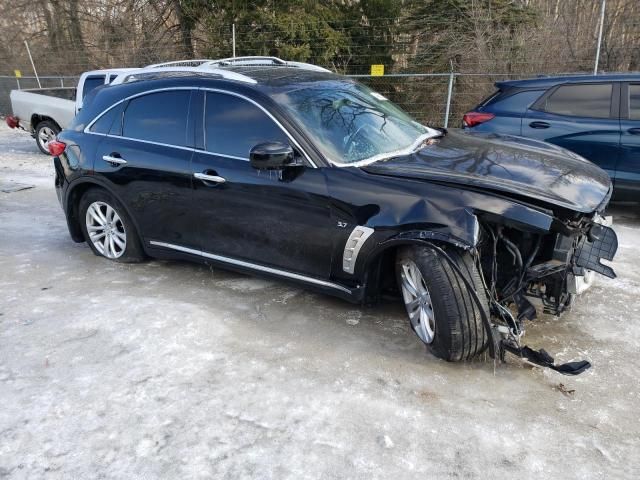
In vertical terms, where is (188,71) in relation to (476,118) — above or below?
above

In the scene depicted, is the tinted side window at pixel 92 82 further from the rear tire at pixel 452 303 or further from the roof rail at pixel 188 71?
the rear tire at pixel 452 303

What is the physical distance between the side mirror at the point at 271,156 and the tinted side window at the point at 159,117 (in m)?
0.96

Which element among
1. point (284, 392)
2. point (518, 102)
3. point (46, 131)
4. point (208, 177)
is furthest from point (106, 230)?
point (46, 131)

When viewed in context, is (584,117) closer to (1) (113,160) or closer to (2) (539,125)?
(2) (539,125)

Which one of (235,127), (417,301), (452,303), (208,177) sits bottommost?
(417,301)

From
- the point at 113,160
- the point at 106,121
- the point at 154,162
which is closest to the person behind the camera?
the point at 154,162

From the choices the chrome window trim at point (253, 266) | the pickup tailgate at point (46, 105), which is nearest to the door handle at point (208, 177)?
the chrome window trim at point (253, 266)

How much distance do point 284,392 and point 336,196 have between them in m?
1.25

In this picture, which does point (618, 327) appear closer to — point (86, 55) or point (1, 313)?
Result: point (1, 313)

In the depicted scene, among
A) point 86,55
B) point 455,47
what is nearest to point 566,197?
point 455,47

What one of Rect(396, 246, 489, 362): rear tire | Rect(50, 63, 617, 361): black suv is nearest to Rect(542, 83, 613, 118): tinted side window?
Rect(50, 63, 617, 361): black suv

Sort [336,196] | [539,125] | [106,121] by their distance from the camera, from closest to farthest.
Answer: [336,196] → [106,121] → [539,125]

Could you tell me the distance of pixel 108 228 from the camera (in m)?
4.88

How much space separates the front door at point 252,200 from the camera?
3.54 meters
